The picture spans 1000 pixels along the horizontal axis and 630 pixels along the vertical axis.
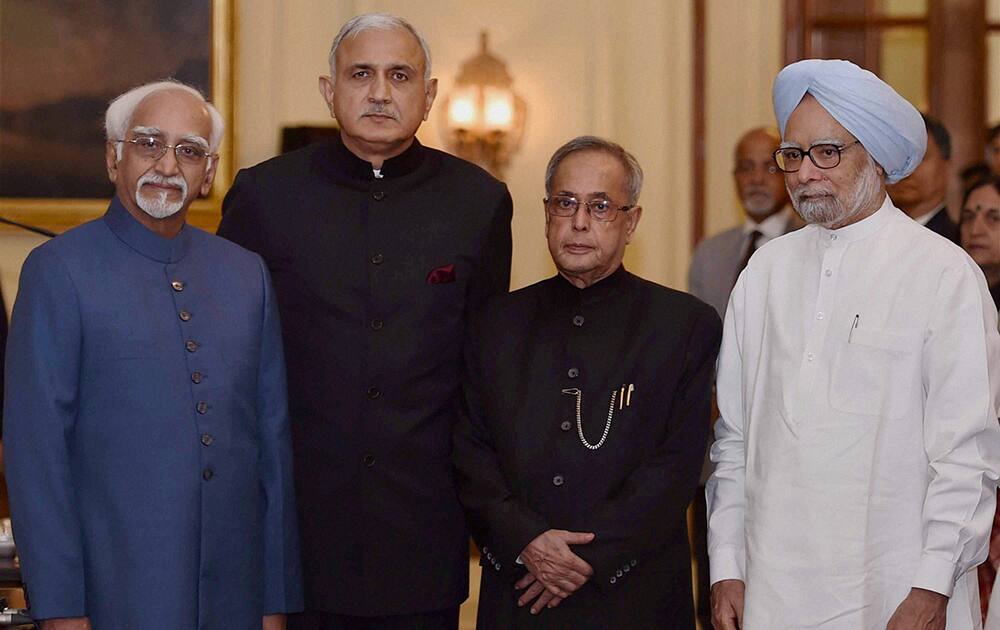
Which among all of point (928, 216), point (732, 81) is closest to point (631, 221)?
point (928, 216)

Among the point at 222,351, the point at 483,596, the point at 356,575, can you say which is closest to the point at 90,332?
the point at 222,351

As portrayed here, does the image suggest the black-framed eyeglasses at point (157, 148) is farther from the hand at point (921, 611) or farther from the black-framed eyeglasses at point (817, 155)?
the hand at point (921, 611)

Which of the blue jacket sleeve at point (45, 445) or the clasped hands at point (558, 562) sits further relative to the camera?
the clasped hands at point (558, 562)

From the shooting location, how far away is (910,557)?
266 centimetres

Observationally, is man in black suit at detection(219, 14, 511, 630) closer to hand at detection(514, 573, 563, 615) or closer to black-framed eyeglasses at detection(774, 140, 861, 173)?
hand at detection(514, 573, 563, 615)

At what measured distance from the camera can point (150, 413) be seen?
2789mm

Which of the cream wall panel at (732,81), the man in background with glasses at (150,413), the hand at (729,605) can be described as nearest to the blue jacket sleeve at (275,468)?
the man in background with glasses at (150,413)

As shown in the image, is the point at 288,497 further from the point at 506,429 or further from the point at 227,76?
the point at 227,76

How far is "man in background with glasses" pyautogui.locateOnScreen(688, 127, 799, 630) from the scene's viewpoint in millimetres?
5375

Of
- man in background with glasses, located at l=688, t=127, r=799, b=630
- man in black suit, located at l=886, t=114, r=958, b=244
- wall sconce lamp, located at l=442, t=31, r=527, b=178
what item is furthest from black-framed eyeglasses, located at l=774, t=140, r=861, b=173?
wall sconce lamp, located at l=442, t=31, r=527, b=178

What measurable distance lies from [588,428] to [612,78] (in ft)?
16.1

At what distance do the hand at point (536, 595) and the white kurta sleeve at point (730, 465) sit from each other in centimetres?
35

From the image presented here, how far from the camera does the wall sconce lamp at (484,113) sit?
24.8 ft

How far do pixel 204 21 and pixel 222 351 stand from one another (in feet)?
15.9
